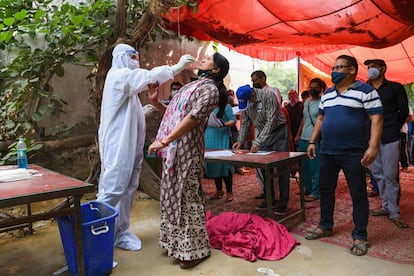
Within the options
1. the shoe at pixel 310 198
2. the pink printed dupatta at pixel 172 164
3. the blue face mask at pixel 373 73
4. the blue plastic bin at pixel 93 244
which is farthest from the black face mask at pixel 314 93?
the blue plastic bin at pixel 93 244

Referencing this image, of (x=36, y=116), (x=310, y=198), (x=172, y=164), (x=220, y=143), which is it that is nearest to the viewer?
(x=172, y=164)

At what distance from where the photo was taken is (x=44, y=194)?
1.85m

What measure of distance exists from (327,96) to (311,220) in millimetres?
1404

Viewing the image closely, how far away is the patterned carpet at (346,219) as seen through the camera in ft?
9.02

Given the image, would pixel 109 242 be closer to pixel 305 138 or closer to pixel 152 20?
pixel 152 20

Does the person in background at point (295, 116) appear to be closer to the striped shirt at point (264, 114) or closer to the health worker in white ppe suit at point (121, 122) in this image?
the striped shirt at point (264, 114)

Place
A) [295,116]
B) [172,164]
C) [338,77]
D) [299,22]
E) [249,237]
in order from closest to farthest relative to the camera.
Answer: [172,164], [338,77], [249,237], [299,22], [295,116]

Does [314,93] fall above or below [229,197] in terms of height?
above

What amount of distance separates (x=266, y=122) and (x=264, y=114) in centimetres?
10

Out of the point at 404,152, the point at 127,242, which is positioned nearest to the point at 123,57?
the point at 127,242

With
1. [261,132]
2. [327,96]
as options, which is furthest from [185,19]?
[327,96]

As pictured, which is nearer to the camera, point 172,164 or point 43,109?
point 172,164

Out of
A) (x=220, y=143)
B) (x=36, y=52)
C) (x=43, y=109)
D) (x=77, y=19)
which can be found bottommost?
(x=220, y=143)

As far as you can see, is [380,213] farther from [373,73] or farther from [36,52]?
[36,52]
